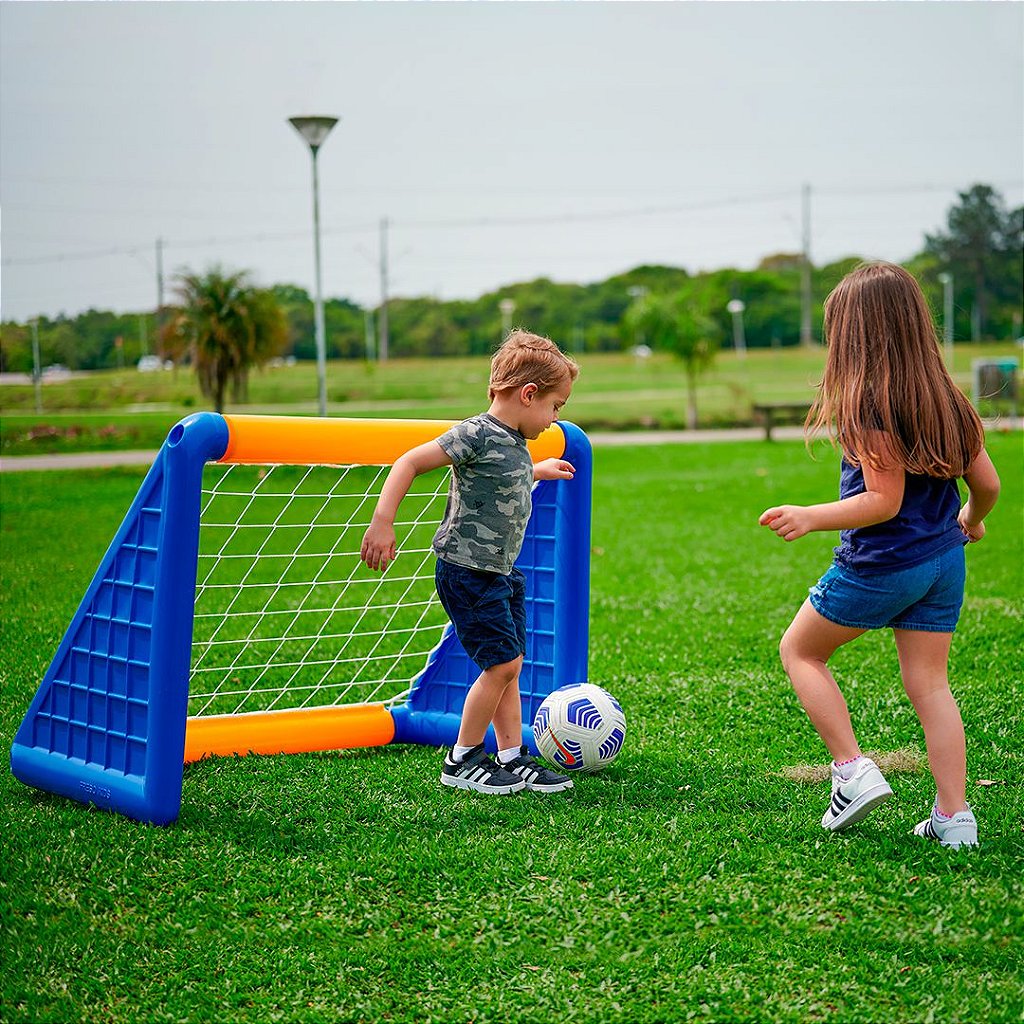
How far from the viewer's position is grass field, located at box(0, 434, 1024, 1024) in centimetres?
280

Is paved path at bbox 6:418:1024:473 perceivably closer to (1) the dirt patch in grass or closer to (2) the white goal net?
(2) the white goal net

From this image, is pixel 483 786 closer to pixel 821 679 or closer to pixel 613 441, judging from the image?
pixel 821 679

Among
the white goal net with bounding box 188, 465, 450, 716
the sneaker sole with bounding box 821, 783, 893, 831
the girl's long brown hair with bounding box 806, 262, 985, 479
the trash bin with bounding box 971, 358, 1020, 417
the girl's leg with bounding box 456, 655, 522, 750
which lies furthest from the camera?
the trash bin with bounding box 971, 358, 1020, 417

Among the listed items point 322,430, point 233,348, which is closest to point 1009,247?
point 233,348

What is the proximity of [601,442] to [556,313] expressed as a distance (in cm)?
3676

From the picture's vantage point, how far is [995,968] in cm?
288

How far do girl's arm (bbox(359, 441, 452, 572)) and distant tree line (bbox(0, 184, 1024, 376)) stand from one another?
2.90 ft

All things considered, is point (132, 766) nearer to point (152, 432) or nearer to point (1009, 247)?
point (152, 432)

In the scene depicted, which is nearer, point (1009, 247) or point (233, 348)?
point (233, 348)

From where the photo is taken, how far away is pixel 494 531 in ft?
13.4

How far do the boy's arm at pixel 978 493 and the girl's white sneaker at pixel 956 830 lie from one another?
0.82 metres

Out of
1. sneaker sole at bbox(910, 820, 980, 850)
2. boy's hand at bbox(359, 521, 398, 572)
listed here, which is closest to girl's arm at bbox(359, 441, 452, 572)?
boy's hand at bbox(359, 521, 398, 572)

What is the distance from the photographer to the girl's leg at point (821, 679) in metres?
3.58

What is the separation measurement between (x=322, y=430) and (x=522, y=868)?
5.46 feet
